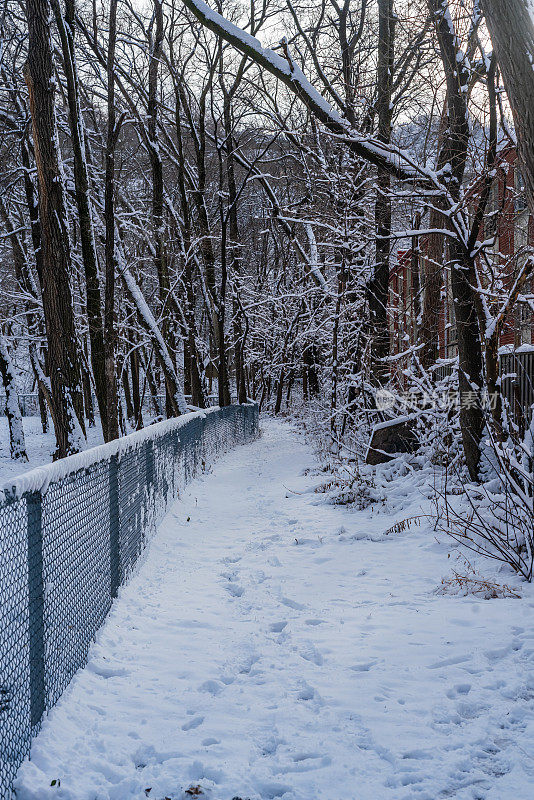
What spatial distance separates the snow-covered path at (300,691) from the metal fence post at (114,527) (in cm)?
20

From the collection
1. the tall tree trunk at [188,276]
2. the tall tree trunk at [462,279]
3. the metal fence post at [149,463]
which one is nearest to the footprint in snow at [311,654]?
the metal fence post at [149,463]

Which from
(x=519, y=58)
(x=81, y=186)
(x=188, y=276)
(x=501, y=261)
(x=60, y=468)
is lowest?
(x=60, y=468)

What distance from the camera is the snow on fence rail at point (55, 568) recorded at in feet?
9.85

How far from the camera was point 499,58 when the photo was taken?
161 inches

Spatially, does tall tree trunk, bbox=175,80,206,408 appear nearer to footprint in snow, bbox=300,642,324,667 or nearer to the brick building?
the brick building

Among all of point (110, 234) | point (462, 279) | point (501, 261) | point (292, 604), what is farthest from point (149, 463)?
point (110, 234)

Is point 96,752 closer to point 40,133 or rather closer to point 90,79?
point 40,133

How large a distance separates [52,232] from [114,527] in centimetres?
687

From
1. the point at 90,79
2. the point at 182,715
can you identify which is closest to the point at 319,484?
the point at 182,715

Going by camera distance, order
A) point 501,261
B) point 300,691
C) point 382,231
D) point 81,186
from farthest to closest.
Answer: point 81,186 → point 382,231 → point 501,261 → point 300,691

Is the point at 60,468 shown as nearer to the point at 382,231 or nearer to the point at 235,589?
the point at 235,589

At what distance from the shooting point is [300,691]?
383 centimetres

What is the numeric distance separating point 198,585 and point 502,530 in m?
2.81

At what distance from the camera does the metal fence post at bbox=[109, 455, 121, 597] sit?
17.4 ft
